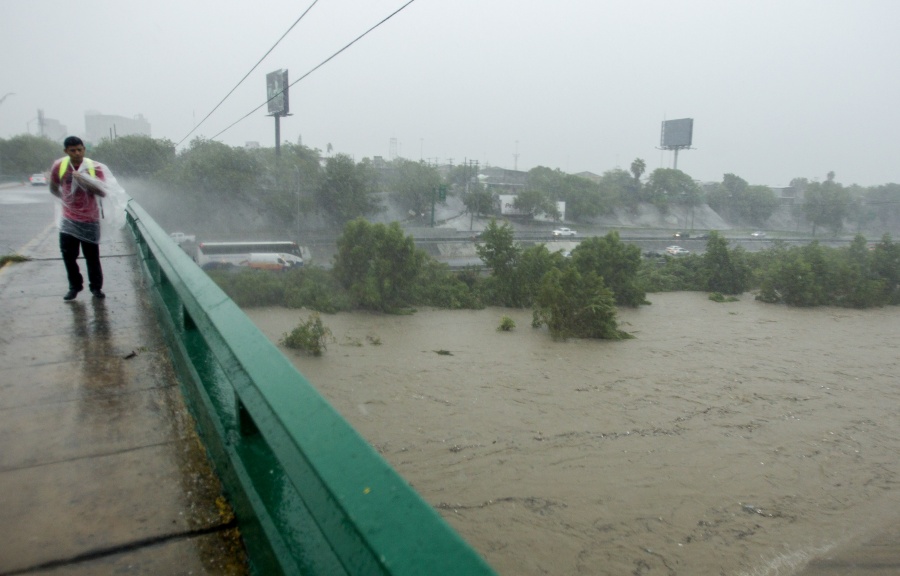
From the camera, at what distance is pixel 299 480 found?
0.96 m

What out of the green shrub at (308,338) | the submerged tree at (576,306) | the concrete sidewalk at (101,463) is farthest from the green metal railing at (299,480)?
the submerged tree at (576,306)

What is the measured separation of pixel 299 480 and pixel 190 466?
49.7 inches

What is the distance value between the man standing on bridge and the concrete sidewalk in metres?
0.71

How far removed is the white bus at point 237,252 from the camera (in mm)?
21516

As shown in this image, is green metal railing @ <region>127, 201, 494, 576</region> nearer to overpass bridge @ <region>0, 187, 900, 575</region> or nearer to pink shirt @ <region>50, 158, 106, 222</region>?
overpass bridge @ <region>0, 187, 900, 575</region>

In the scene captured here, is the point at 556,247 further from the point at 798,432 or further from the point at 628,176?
the point at 798,432

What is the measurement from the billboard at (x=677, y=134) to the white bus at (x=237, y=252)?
21.6 meters

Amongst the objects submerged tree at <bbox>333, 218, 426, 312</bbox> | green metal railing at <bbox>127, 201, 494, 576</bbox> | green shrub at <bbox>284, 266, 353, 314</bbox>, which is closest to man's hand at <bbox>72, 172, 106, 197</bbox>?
green metal railing at <bbox>127, 201, 494, 576</bbox>

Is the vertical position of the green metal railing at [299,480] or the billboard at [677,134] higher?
the billboard at [677,134]

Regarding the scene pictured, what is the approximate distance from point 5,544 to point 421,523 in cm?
144

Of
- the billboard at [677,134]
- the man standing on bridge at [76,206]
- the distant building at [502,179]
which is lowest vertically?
the man standing on bridge at [76,206]

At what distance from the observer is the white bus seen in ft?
70.6

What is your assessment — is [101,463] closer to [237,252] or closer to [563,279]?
[237,252]

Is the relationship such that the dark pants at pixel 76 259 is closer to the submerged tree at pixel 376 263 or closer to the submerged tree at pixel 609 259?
the submerged tree at pixel 376 263
